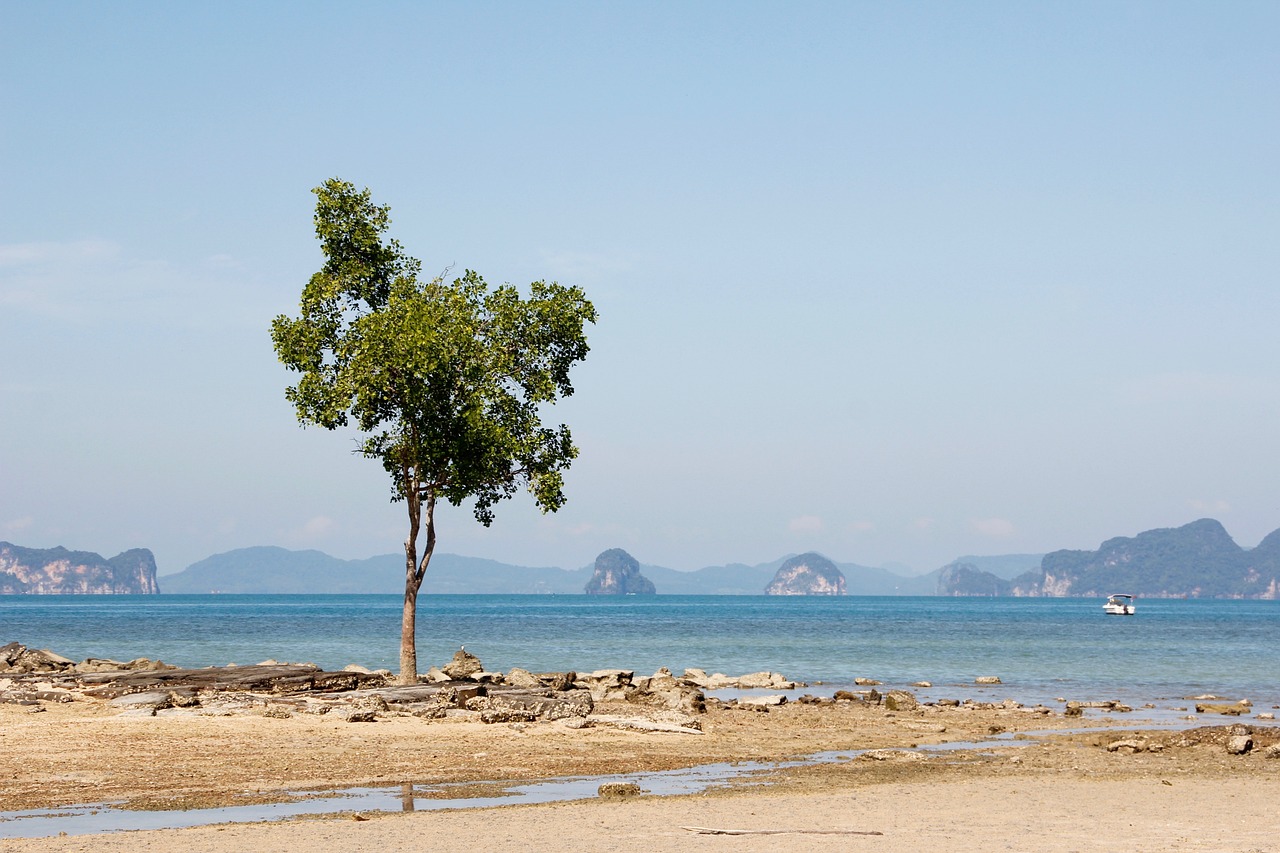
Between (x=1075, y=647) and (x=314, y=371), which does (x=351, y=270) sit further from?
(x=1075, y=647)

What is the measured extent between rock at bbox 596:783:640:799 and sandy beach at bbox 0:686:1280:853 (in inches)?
18.3

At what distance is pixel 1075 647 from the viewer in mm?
91188

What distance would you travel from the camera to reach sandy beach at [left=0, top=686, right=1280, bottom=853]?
54.7 ft

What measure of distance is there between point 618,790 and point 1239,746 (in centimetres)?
1464

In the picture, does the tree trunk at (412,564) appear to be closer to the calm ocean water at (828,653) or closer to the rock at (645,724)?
the rock at (645,724)

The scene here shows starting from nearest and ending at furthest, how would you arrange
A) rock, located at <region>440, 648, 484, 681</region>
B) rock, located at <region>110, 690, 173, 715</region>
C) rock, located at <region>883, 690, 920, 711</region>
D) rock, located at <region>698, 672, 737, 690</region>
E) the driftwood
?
the driftwood → rock, located at <region>110, 690, 173, 715</region> → rock, located at <region>883, 690, 920, 711</region> → rock, located at <region>440, 648, 484, 681</region> → rock, located at <region>698, 672, 737, 690</region>

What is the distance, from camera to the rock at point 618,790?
20.5 metres

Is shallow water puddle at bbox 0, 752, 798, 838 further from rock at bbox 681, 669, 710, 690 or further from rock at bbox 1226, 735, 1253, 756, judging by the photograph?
rock at bbox 681, 669, 710, 690

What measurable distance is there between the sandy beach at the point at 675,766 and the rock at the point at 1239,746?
0.16 m

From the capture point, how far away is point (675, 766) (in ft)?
80.4

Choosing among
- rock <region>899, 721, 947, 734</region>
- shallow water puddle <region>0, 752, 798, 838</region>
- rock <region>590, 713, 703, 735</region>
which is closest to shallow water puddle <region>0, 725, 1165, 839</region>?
shallow water puddle <region>0, 752, 798, 838</region>

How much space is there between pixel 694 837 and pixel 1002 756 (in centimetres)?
1260

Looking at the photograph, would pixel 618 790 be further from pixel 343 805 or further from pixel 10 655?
pixel 10 655

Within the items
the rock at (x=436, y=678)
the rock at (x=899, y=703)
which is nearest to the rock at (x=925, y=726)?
the rock at (x=899, y=703)
